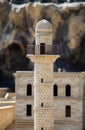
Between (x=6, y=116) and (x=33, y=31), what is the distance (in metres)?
15.3

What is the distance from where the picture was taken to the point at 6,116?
48625 millimetres

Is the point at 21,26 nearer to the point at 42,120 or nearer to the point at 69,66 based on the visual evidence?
the point at 69,66

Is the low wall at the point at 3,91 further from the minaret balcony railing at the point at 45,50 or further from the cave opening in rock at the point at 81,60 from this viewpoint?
the minaret balcony railing at the point at 45,50

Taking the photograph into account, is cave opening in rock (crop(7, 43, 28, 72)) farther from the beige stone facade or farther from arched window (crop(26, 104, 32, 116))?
arched window (crop(26, 104, 32, 116))

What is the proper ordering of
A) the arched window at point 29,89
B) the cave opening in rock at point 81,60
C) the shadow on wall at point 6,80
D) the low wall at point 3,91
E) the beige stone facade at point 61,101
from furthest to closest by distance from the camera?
Answer: the shadow on wall at point 6,80 → the cave opening in rock at point 81,60 → the low wall at point 3,91 → the arched window at point 29,89 → the beige stone facade at point 61,101

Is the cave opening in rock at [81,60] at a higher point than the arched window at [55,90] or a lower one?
higher

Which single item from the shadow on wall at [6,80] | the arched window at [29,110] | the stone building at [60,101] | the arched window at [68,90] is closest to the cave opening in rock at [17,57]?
the shadow on wall at [6,80]

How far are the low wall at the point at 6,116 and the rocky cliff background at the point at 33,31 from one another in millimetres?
12031

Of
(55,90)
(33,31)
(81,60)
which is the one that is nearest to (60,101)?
(55,90)

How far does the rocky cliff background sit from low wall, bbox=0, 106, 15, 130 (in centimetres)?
1203

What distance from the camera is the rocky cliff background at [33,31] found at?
60188 mm

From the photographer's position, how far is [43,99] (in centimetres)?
3753

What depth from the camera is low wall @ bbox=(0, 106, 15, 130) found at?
1870 inches

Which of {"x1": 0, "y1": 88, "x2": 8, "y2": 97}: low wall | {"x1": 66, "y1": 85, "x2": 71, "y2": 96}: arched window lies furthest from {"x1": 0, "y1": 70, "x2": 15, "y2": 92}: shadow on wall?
{"x1": 66, "y1": 85, "x2": 71, "y2": 96}: arched window
